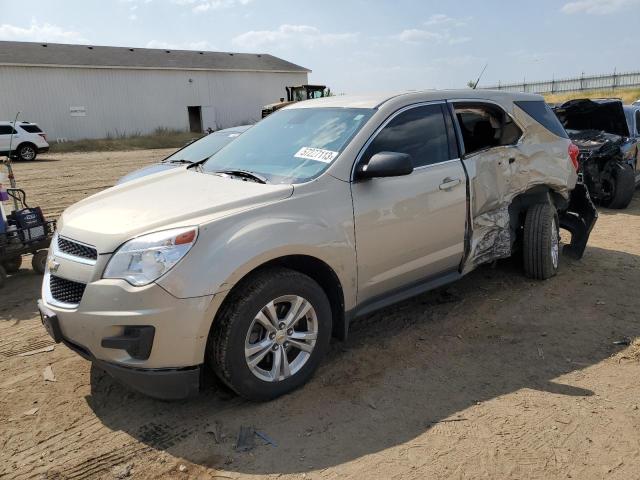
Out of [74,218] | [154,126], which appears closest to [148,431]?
[74,218]

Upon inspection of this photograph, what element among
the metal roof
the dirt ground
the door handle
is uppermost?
the metal roof

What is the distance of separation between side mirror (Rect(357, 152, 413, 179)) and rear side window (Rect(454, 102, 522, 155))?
1180 mm

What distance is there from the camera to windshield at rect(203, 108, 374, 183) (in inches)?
140

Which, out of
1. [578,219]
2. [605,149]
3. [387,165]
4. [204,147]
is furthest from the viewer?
[605,149]

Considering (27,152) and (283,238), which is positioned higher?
(27,152)

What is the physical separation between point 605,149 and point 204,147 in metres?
6.59

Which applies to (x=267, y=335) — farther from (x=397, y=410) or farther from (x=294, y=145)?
(x=294, y=145)

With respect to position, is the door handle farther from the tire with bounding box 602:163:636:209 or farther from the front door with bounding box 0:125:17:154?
the front door with bounding box 0:125:17:154

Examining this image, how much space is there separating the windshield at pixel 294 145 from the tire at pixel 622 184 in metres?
6.77

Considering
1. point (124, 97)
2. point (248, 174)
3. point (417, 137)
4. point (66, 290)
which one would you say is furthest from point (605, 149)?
point (124, 97)

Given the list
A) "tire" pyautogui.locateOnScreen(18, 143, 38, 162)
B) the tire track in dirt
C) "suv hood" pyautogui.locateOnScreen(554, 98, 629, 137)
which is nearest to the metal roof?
"tire" pyautogui.locateOnScreen(18, 143, 38, 162)

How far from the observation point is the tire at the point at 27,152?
22.1m

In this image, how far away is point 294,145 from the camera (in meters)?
3.85

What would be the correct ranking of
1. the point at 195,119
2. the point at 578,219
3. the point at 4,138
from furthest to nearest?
1. the point at 195,119
2. the point at 4,138
3. the point at 578,219
